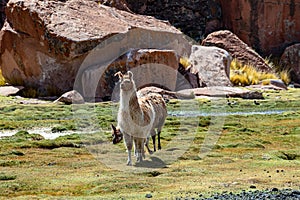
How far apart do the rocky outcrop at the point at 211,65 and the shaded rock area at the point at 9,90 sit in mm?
9166

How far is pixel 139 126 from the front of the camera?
35.4 ft

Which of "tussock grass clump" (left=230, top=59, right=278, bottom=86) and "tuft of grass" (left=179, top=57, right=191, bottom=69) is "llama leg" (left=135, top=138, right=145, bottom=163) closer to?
"tuft of grass" (left=179, top=57, right=191, bottom=69)

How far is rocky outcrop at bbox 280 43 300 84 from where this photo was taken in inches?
1476

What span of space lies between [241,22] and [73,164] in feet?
102

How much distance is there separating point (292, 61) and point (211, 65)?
31.8ft

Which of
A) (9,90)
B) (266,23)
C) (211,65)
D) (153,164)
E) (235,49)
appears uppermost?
(266,23)

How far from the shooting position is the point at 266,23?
3988 cm

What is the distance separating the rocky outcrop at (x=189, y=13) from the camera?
41.5 meters

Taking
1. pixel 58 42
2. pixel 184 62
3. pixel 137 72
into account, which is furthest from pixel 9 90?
pixel 184 62

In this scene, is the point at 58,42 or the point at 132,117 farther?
the point at 58,42

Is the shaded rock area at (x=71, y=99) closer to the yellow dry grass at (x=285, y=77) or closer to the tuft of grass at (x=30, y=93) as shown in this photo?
the tuft of grass at (x=30, y=93)

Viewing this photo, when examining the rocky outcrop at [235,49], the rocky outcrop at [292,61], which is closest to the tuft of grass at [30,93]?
the rocky outcrop at [235,49]

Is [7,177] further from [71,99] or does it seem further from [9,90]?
[9,90]

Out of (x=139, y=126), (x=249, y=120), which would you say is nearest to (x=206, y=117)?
(x=249, y=120)
